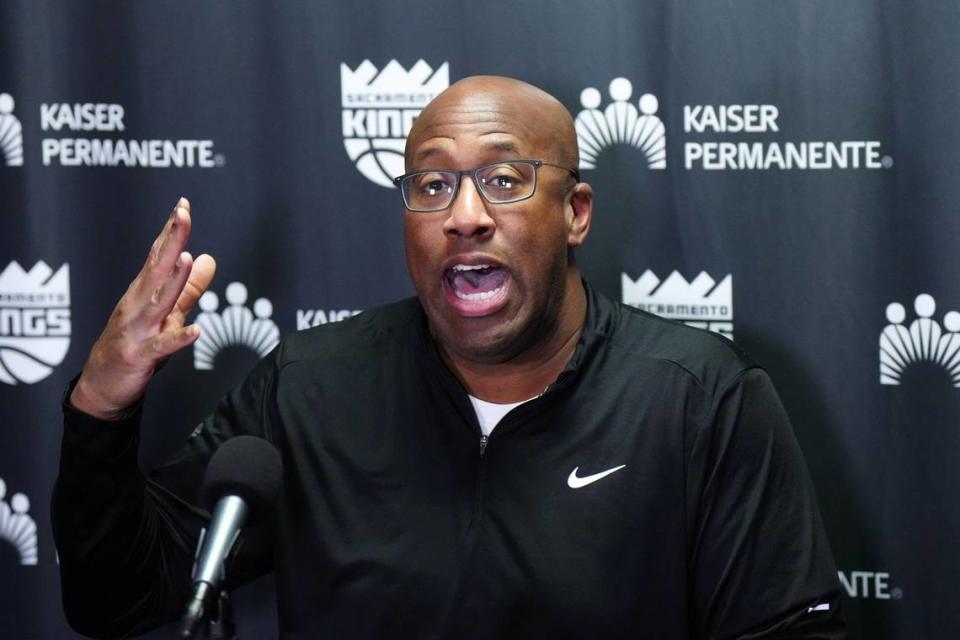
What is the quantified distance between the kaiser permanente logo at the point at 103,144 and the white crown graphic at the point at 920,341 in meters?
1.34

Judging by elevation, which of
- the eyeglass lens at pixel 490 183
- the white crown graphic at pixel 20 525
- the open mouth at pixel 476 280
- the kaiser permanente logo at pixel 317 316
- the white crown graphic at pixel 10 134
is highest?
the white crown graphic at pixel 10 134

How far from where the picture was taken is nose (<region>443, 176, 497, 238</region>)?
1.91 m

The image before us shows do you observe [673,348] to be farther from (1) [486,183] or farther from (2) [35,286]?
(2) [35,286]

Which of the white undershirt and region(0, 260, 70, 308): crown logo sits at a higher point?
region(0, 260, 70, 308): crown logo

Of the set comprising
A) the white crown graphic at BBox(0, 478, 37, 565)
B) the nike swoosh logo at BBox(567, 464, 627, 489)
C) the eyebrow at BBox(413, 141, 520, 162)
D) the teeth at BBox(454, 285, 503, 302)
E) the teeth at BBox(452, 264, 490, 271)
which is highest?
the eyebrow at BBox(413, 141, 520, 162)

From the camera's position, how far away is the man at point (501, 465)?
1890 millimetres

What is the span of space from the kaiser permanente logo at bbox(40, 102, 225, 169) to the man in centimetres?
59

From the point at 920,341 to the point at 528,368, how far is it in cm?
74

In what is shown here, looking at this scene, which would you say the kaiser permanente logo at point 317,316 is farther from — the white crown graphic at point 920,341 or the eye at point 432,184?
the white crown graphic at point 920,341

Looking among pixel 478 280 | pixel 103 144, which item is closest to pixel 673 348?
pixel 478 280

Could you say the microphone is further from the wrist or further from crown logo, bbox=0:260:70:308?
crown logo, bbox=0:260:70:308

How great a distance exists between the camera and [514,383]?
2.04 metres

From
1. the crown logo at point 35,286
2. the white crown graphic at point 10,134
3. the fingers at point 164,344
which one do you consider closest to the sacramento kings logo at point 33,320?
the crown logo at point 35,286

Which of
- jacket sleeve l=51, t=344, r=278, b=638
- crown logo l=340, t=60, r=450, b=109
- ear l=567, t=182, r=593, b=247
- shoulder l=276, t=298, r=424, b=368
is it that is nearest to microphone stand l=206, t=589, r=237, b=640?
jacket sleeve l=51, t=344, r=278, b=638
